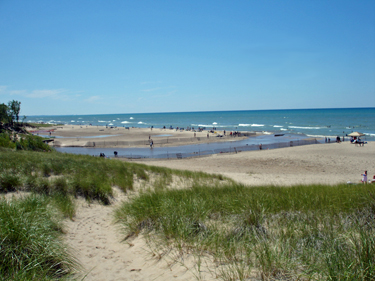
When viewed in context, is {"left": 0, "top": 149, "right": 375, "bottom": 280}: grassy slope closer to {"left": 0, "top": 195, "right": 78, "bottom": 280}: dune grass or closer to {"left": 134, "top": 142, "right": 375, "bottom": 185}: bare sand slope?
{"left": 0, "top": 195, "right": 78, "bottom": 280}: dune grass

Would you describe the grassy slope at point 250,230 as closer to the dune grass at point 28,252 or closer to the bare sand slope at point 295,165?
the dune grass at point 28,252

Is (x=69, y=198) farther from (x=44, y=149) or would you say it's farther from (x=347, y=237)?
Result: (x=44, y=149)

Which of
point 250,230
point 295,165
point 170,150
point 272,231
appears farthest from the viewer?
point 170,150

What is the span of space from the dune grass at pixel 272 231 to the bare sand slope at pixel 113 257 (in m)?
0.35

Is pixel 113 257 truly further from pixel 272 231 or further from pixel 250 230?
pixel 272 231

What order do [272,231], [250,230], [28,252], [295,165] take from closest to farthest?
1. [28,252]
2. [272,231]
3. [250,230]
4. [295,165]

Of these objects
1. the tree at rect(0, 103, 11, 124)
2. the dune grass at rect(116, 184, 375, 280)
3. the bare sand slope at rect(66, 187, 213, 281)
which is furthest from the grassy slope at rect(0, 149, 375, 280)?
the tree at rect(0, 103, 11, 124)

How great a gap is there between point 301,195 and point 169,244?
12.4ft

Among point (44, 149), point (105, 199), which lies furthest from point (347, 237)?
point (44, 149)

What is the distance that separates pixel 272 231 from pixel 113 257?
2.93 meters

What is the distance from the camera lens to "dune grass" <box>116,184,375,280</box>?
332 cm

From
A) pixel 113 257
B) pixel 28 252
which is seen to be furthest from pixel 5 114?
pixel 28 252

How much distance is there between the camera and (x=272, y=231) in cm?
454

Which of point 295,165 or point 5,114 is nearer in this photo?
point 295,165
